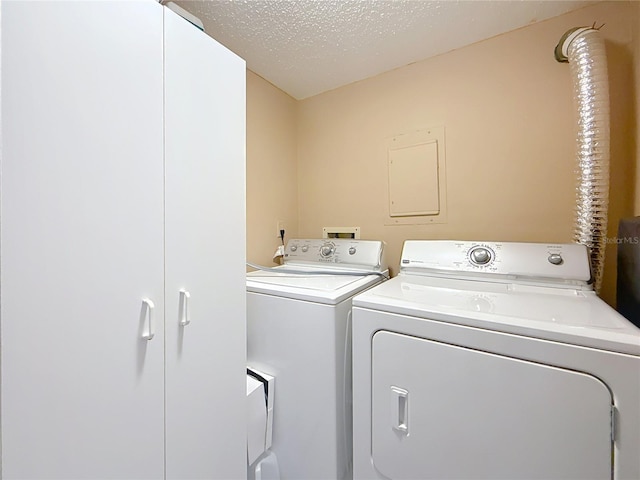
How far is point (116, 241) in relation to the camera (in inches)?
27.3

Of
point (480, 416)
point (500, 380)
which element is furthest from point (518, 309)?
point (480, 416)

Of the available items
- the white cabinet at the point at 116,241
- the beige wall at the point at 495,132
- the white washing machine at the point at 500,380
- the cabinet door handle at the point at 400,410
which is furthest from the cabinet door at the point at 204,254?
the beige wall at the point at 495,132

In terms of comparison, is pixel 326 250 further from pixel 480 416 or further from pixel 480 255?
pixel 480 416

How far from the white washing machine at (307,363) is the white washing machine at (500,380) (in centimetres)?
9

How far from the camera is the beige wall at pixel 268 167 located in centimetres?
174

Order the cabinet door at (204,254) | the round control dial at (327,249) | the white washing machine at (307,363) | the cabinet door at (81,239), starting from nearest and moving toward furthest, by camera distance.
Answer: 1. the cabinet door at (81,239)
2. the cabinet door at (204,254)
3. the white washing machine at (307,363)
4. the round control dial at (327,249)

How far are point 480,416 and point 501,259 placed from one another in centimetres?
69

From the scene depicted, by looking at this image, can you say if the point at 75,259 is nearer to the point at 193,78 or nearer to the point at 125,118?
the point at 125,118

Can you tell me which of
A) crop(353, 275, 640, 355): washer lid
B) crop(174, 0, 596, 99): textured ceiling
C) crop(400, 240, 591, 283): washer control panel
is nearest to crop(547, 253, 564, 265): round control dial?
crop(400, 240, 591, 283): washer control panel

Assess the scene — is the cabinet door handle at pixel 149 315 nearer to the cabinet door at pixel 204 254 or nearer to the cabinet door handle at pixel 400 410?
the cabinet door at pixel 204 254

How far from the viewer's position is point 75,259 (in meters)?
0.63

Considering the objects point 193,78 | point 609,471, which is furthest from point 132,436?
point 609,471

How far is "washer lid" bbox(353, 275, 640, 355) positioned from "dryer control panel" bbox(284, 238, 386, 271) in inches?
13.8

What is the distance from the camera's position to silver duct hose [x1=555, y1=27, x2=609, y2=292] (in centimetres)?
110
